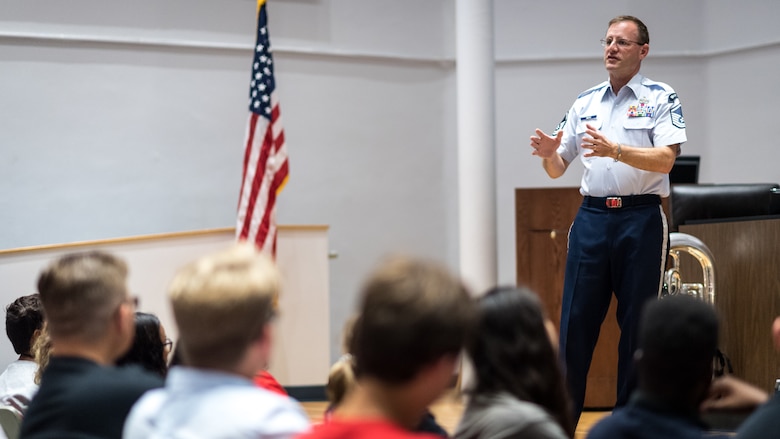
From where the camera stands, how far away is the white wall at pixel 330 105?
6223 mm

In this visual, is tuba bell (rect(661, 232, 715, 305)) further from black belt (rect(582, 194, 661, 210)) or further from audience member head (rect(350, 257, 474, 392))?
audience member head (rect(350, 257, 474, 392))

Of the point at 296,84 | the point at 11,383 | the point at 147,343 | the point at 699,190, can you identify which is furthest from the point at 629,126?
the point at 296,84

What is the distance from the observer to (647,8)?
7.16m

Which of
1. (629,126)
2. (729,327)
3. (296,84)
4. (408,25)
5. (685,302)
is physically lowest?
(729,327)

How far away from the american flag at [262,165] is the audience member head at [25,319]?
105 inches

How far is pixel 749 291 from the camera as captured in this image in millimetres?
3982

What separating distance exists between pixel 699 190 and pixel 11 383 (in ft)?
10.4

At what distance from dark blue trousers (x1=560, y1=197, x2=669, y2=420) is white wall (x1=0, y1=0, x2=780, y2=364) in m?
3.89

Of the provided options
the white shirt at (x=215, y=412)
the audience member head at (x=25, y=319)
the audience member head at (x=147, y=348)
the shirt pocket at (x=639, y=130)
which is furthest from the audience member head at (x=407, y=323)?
the shirt pocket at (x=639, y=130)

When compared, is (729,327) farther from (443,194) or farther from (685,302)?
(443,194)

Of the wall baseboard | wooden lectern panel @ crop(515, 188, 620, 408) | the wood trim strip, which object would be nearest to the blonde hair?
the wood trim strip

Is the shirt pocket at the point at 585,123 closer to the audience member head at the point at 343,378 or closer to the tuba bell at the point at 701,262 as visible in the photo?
the tuba bell at the point at 701,262

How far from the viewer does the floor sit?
15.1 ft

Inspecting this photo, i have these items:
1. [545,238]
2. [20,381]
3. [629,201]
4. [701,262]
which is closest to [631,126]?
[629,201]
